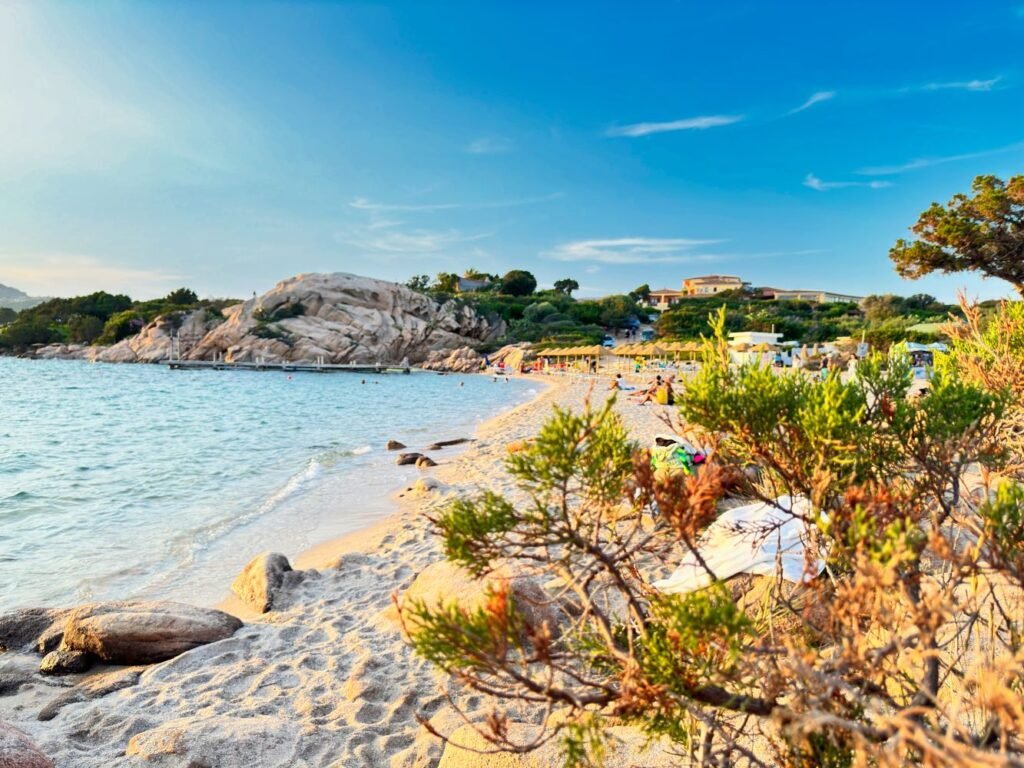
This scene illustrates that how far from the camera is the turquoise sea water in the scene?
7.20 metres

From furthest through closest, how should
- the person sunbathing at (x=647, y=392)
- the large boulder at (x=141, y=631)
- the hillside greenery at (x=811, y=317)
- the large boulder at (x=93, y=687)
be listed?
the hillside greenery at (x=811, y=317)
the person sunbathing at (x=647, y=392)
the large boulder at (x=141, y=631)
the large boulder at (x=93, y=687)

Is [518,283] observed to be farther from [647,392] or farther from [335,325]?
[647,392]

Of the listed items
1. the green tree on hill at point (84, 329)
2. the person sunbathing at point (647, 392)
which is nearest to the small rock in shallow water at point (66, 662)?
the person sunbathing at point (647, 392)

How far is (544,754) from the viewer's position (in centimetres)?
291

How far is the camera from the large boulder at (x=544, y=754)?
2.60 meters

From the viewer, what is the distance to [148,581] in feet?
22.5

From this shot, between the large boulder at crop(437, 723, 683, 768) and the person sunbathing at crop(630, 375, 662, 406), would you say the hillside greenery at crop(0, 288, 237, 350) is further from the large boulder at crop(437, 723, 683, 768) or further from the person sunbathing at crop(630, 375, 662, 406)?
the large boulder at crop(437, 723, 683, 768)

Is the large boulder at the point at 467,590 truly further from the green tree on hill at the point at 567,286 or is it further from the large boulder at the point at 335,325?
the green tree on hill at the point at 567,286

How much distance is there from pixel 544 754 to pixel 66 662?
3.98m

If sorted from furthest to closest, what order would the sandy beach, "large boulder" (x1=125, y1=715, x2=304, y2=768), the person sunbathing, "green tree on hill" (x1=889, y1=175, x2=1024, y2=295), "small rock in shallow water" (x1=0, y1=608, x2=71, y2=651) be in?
the person sunbathing → "green tree on hill" (x1=889, y1=175, x2=1024, y2=295) → "small rock in shallow water" (x1=0, y1=608, x2=71, y2=651) → the sandy beach → "large boulder" (x1=125, y1=715, x2=304, y2=768)

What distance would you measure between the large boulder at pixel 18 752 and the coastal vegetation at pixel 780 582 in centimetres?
287

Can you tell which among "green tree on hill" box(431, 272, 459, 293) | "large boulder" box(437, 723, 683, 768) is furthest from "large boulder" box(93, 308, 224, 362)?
"large boulder" box(437, 723, 683, 768)

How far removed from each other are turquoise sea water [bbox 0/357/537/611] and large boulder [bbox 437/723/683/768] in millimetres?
4491

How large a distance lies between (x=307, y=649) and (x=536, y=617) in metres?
1.99
